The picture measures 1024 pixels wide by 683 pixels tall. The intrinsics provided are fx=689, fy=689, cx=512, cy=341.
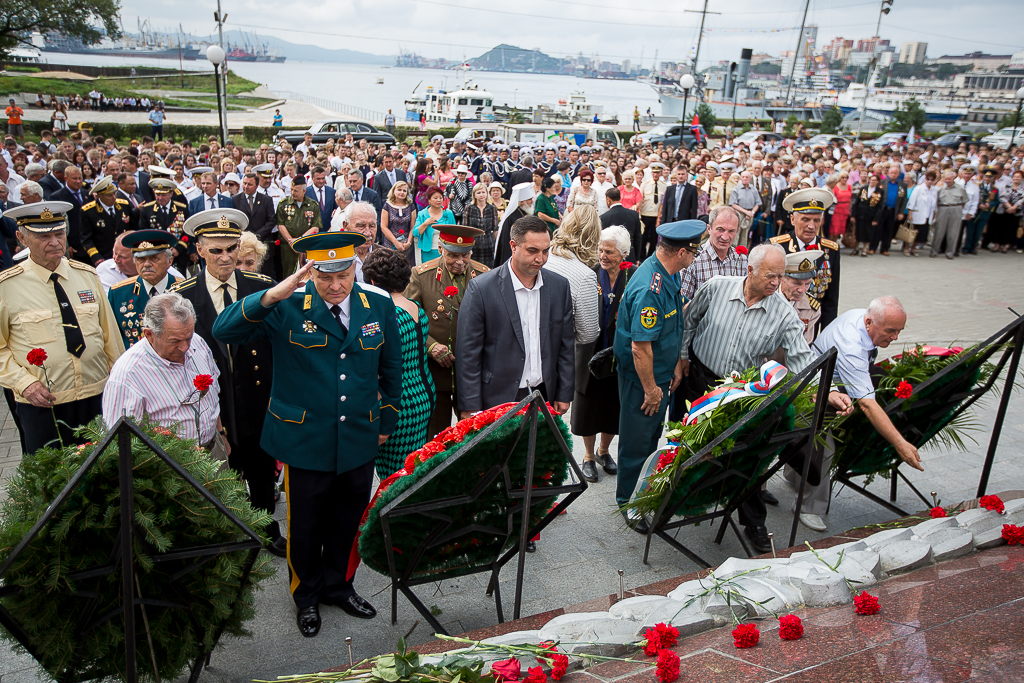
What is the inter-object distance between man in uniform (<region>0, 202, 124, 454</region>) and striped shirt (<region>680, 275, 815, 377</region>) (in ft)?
12.7

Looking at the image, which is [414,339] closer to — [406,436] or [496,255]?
[406,436]

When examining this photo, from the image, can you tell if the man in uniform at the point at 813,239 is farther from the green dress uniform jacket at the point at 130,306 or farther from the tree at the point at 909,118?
the tree at the point at 909,118

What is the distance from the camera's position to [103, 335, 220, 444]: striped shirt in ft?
10.9

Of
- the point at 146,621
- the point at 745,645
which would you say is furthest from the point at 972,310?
the point at 146,621

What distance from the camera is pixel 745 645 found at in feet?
8.46

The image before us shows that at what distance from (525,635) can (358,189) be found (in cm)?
894

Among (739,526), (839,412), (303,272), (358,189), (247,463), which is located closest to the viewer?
(303,272)

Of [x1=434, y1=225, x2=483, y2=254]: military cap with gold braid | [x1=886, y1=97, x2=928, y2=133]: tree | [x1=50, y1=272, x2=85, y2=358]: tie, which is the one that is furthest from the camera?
[x1=886, y1=97, x2=928, y2=133]: tree

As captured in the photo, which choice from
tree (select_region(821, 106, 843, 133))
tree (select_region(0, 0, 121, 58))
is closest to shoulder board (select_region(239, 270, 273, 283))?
tree (select_region(0, 0, 121, 58))

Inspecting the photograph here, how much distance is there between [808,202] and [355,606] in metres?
5.08

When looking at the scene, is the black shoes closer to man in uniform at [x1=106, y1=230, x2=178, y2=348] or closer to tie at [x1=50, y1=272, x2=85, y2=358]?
man in uniform at [x1=106, y1=230, x2=178, y2=348]

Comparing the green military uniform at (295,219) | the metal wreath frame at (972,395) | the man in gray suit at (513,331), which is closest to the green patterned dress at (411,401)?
the man in gray suit at (513,331)

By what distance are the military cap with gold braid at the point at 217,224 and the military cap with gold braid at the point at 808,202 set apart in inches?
179

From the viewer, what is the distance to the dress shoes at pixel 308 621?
3496mm
